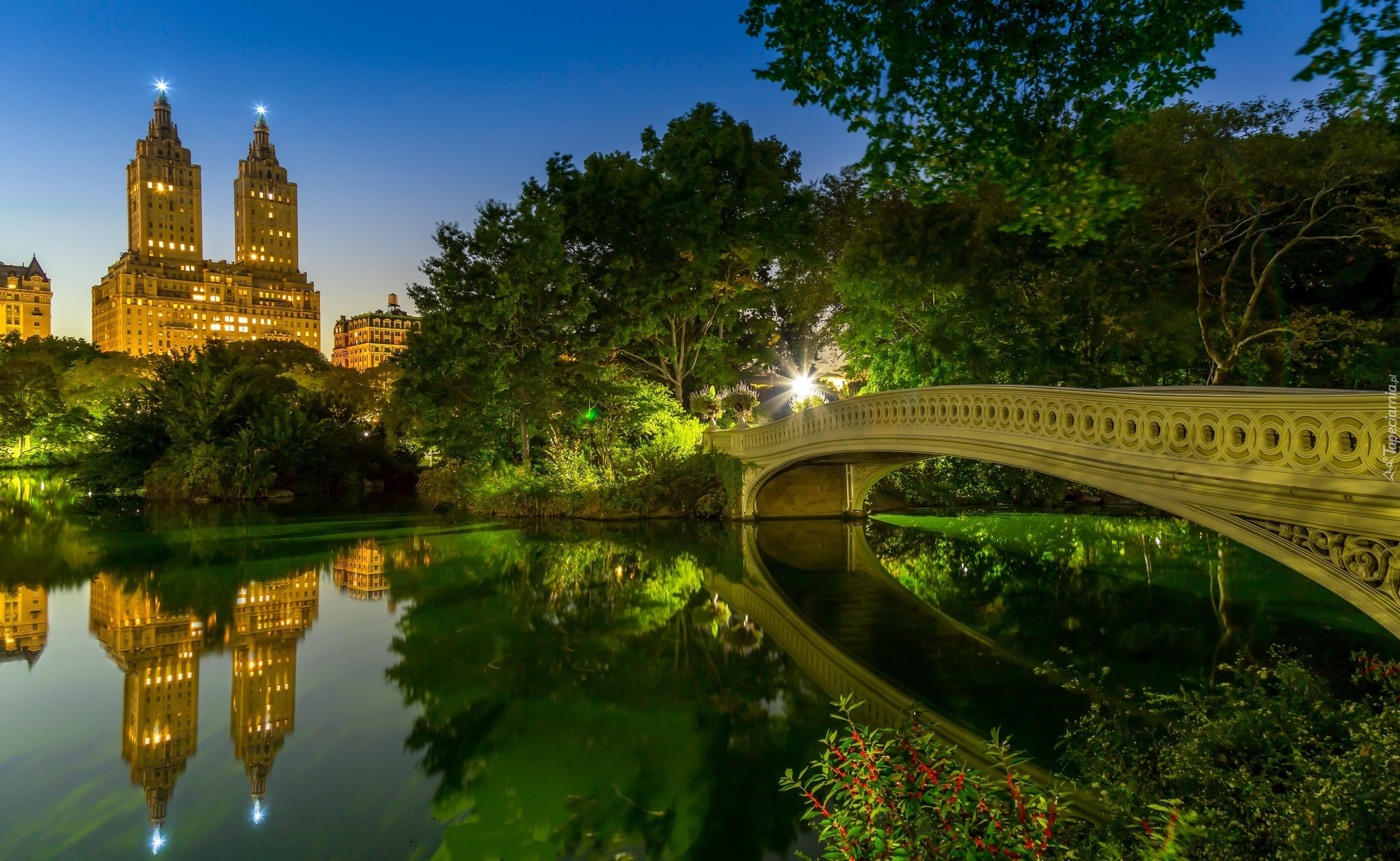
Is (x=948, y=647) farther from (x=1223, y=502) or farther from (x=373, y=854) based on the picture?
(x=373, y=854)

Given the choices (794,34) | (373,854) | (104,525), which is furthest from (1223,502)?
(104,525)

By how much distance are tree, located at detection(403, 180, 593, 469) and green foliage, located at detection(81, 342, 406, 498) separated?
807 centimetres

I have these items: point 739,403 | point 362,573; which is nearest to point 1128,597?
point 362,573

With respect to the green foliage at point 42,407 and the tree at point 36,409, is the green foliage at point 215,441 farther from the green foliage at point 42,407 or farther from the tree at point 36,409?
the green foliage at point 42,407

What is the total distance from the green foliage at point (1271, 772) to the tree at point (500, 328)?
753 inches

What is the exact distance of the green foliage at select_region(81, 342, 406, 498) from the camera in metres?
27.4

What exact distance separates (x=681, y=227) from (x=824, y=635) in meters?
15.9

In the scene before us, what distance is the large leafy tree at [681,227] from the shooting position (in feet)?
75.4

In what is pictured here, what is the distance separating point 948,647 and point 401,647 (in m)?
6.37

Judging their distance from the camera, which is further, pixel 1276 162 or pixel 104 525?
pixel 104 525

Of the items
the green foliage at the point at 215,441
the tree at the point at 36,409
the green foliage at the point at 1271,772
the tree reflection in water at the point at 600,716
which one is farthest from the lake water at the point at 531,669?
the tree at the point at 36,409

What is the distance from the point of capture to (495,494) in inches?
914

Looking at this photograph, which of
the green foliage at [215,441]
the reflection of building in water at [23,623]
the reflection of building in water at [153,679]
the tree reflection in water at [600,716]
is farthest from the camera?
the green foliage at [215,441]

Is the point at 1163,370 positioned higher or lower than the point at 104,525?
higher
